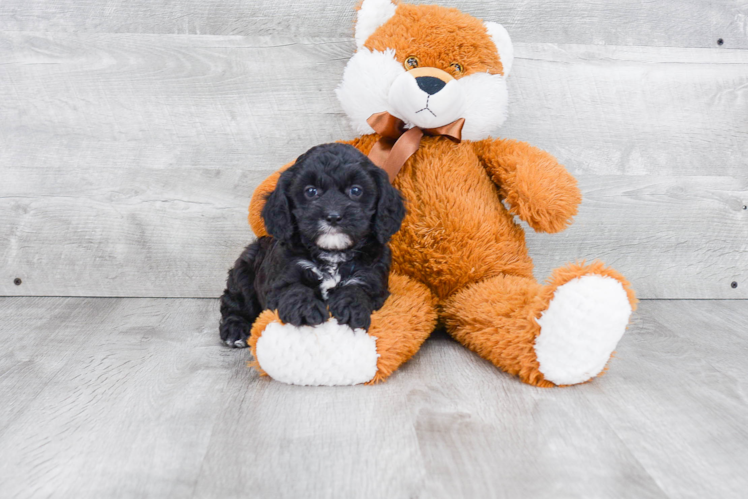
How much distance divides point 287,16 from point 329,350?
1212 mm

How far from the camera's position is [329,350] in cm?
136

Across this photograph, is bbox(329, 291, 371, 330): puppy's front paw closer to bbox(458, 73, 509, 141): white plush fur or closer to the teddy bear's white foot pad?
the teddy bear's white foot pad

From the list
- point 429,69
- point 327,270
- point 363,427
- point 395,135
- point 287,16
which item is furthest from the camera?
point 287,16

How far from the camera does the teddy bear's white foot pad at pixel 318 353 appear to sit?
136 centimetres

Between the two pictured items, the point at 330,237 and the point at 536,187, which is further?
the point at 536,187

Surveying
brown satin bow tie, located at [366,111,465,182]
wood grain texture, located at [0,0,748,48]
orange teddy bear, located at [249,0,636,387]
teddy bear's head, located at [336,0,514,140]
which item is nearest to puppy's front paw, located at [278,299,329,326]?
orange teddy bear, located at [249,0,636,387]

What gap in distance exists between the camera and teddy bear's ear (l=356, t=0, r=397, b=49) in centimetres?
172

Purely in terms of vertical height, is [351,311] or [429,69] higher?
[429,69]

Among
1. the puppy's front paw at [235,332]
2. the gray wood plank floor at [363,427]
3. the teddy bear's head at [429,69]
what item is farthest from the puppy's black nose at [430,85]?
the puppy's front paw at [235,332]

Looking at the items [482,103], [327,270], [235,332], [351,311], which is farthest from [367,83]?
[235,332]

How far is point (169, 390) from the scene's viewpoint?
A: 1405mm

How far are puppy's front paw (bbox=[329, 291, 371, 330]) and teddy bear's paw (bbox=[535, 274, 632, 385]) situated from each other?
395 millimetres

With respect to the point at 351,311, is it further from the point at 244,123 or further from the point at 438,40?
the point at 244,123

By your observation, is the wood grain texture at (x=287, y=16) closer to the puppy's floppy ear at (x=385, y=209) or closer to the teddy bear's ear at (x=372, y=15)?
the teddy bear's ear at (x=372, y=15)
